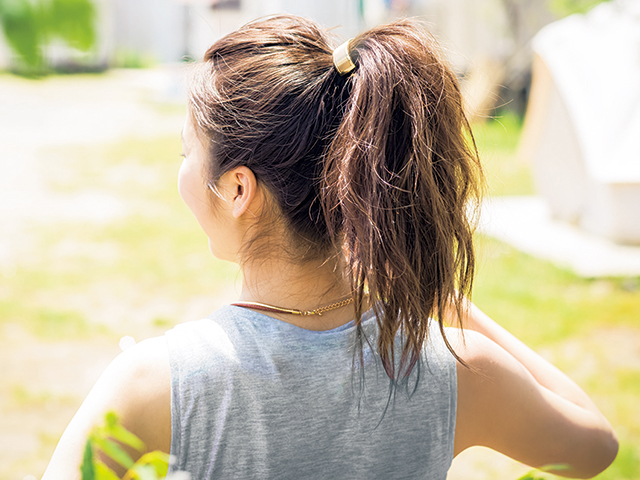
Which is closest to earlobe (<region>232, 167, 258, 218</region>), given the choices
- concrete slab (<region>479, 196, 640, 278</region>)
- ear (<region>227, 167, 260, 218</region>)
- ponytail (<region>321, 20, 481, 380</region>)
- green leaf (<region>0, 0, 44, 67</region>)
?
ear (<region>227, 167, 260, 218</region>)

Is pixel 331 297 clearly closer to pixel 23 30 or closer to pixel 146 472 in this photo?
pixel 146 472

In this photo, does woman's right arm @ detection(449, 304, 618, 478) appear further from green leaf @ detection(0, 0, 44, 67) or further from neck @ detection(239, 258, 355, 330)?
green leaf @ detection(0, 0, 44, 67)

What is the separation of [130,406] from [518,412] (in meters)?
0.60

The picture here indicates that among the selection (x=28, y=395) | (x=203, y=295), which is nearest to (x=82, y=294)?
(x=203, y=295)

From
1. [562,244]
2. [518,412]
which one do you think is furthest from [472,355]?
[562,244]

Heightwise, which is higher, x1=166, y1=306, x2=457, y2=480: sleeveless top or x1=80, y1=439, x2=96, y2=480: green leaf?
x1=80, y1=439, x2=96, y2=480: green leaf

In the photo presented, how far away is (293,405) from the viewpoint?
89cm

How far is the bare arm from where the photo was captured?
0.83 metres

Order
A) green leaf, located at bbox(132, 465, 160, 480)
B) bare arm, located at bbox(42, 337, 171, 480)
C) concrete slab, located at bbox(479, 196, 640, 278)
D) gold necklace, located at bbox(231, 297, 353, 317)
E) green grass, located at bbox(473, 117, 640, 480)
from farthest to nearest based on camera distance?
concrete slab, located at bbox(479, 196, 640, 278), green grass, located at bbox(473, 117, 640, 480), gold necklace, located at bbox(231, 297, 353, 317), bare arm, located at bbox(42, 337, 171, 480), green leaf, located at bbox(132, 465, 160, 480)

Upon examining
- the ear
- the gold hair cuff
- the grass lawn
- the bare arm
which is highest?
the gold hair cuff

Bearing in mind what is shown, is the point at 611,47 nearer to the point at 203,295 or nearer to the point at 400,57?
the point at 203,295

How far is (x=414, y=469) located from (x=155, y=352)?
1.42 feet

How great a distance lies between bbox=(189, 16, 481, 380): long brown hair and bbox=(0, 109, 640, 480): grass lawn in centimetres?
146

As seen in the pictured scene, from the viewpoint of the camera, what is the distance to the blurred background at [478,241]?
10.8 feet
